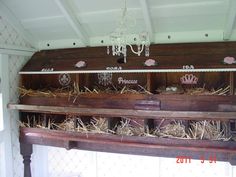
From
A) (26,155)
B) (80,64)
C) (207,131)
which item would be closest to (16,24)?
(80,64)

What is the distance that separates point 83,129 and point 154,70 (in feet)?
2.73

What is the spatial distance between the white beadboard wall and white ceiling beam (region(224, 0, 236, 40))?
4.15 ft

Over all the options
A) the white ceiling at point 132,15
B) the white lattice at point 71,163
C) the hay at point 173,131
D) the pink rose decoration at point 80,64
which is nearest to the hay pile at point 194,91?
the hay at point 173,131

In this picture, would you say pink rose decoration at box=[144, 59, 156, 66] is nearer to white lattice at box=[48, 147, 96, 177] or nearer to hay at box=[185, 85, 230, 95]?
hay at box=[185, 85, 230, 95]

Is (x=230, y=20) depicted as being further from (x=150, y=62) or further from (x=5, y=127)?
(x=5, y=127)

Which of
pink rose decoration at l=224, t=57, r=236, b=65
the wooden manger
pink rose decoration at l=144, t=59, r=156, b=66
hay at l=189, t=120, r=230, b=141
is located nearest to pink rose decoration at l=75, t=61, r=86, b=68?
the wooden manger

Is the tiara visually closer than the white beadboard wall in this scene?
Yes

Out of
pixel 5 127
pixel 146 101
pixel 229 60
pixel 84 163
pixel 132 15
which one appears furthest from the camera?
pixel 84 163

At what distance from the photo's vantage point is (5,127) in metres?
2.53

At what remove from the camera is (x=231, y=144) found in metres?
1.90

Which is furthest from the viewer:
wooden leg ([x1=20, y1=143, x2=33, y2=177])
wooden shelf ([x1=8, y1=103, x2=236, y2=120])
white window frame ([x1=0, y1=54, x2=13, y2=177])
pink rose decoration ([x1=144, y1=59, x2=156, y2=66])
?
wooden leg ([x1=20, y1=143, x2=33, y2=177])

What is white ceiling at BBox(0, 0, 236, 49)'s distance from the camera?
204 centimetres

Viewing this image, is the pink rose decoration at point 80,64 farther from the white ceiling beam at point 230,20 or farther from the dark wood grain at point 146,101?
the white ceiling beam at point 230,20

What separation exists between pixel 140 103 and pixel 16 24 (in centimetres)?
150
